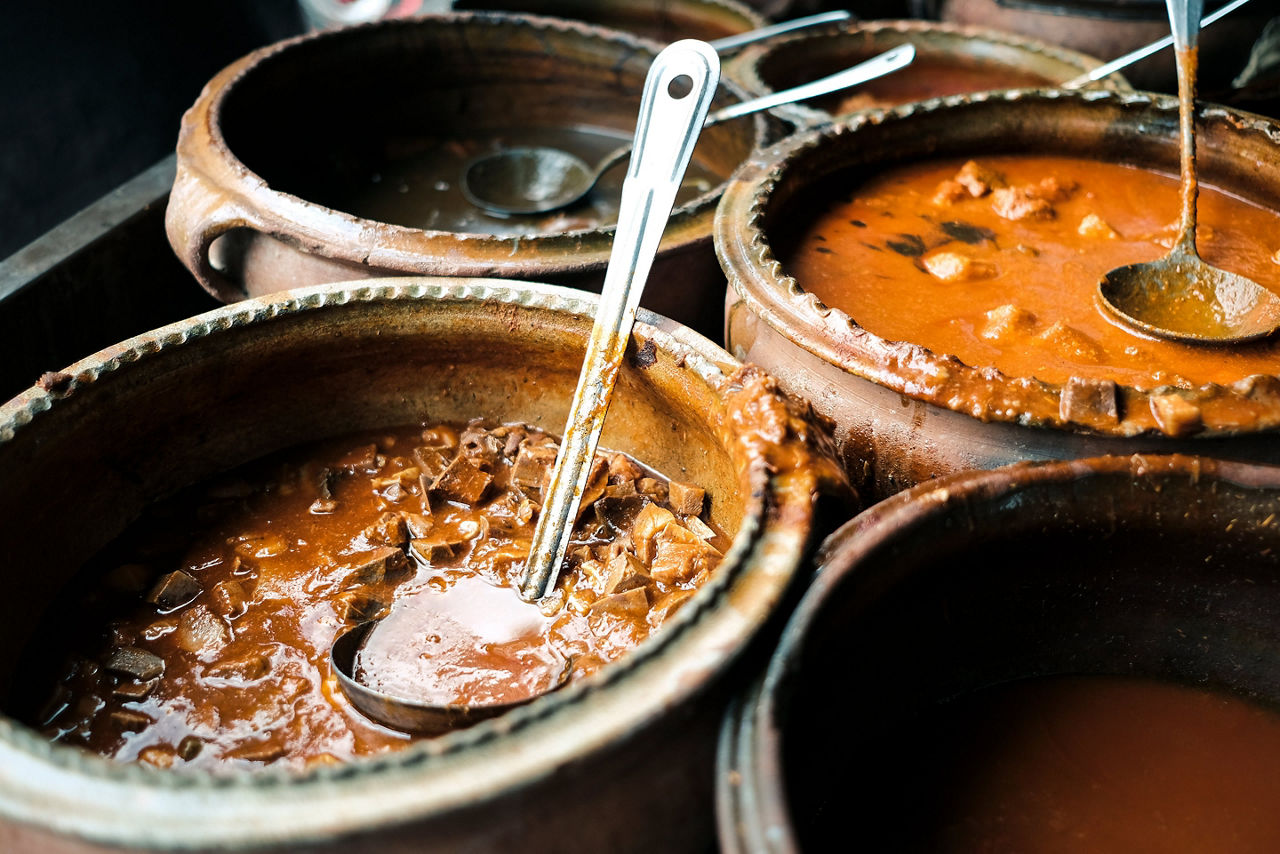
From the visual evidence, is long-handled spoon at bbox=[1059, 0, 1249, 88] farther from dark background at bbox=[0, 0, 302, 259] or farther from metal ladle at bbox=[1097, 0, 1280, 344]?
dark background at bbox=[0, 0, 302, 259]

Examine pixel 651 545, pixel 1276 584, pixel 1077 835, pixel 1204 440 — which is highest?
→ pixel 1204 440

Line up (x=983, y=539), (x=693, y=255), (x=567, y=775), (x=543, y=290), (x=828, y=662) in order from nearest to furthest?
(x=567, y=775) → (x=828, y=662) → (x=983, y=539) → (x=543, y=290) → (x=693, y=255)

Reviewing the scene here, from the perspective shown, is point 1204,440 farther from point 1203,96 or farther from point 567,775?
point 1203,96

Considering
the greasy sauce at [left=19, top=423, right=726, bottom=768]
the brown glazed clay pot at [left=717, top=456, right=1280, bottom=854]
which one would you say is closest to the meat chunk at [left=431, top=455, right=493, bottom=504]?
the greasy sauce at [left=19, top=423, right=726, bottom=768]

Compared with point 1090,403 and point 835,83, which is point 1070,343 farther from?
point 835,83

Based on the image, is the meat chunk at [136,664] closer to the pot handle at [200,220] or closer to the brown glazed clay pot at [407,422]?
the brown glazed clay pot at [407,422]

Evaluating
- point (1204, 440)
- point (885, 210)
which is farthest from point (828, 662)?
point (885, 210)

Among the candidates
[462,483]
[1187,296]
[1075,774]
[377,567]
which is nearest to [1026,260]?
[1187,296]
